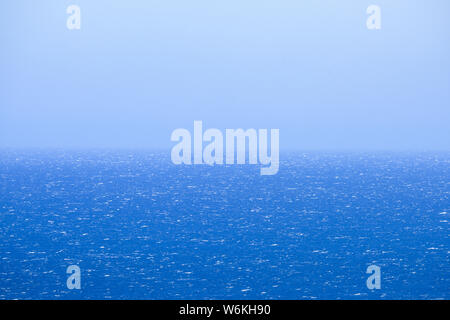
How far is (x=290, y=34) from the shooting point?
245ft

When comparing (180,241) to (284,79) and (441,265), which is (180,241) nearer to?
(441,265)

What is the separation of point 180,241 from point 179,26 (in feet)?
146

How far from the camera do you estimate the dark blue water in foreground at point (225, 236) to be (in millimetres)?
24344

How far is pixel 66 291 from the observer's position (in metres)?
23.3

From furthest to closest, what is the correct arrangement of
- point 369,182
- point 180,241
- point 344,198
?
point 369,182 → point 344,198 → point 180,241

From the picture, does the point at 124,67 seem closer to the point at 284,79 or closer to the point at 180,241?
the point at 284,79

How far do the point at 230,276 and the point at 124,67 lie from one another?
57.4 metres

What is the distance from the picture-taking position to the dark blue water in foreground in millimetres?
24344

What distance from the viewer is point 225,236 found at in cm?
3575

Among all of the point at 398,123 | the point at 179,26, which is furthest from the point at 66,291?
the point at 398,123
